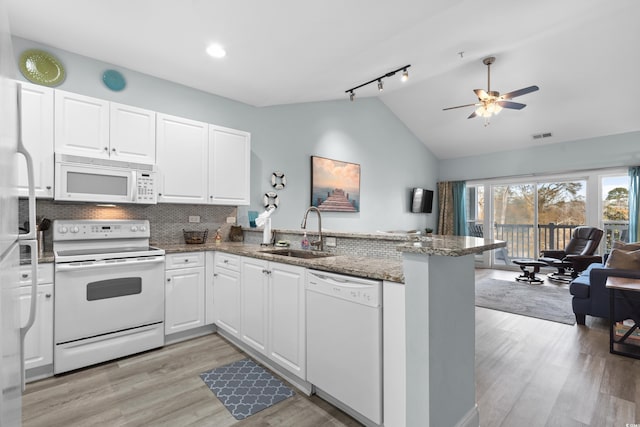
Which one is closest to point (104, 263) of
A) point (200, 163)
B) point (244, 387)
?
point (200, 163)

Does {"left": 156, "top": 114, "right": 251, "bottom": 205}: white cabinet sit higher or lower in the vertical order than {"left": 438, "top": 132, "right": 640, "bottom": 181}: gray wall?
lower

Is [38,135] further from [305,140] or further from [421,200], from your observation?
[421,200]

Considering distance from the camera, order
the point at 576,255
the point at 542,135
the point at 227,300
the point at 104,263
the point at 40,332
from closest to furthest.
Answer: the point at 40,332, the point at 104,263, the point at 227,300, the point at 576,255, the point at 542,135

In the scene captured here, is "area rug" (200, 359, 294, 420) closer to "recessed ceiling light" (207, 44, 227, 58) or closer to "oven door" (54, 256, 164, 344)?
"oven door" (54, 256, 164, 344)

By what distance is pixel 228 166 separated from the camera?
357 cm

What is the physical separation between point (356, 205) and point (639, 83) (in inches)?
185

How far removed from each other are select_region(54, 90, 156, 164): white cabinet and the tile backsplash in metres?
0.57

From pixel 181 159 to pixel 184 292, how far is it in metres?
1.36

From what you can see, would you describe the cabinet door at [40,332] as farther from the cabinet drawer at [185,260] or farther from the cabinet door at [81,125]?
the cabinet door at [81,125]

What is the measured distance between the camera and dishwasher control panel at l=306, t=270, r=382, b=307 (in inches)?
63.4

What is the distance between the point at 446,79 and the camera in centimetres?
537

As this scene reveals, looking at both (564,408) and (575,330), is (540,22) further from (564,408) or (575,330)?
(564,408)

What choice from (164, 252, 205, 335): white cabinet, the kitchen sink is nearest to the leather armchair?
the kitchen sink

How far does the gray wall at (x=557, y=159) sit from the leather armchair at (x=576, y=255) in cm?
134
